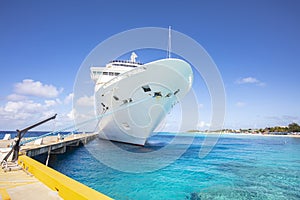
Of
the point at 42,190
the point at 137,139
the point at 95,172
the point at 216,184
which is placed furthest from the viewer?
the point at 137,139

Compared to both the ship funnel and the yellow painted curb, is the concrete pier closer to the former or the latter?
the yellow painted curb

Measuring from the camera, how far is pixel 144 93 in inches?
531

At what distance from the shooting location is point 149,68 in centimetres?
1212

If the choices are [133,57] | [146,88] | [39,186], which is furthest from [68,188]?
[133,57]

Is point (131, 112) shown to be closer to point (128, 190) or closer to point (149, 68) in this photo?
point (149, 68)

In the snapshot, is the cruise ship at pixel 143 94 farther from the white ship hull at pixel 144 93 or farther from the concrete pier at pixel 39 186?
the concrete pier at pixel 39 186

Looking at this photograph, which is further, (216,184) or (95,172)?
(95,172)

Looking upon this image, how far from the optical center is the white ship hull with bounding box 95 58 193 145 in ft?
40.8

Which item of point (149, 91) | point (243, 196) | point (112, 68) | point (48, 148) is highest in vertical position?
point (112, 68)

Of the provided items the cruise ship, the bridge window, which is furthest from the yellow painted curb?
the bridge window

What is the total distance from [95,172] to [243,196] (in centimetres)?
689

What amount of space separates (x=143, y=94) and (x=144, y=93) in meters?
0.12

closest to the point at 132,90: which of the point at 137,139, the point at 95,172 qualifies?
the point at 137,139

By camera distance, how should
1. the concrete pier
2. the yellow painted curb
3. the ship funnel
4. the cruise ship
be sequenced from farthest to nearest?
1. the ship funnel
2. the cruise ship
3. the concrete pier
4. the yellow painted curb
